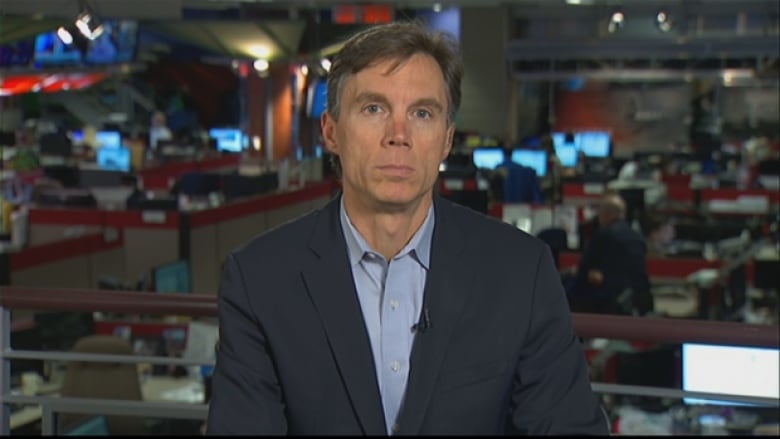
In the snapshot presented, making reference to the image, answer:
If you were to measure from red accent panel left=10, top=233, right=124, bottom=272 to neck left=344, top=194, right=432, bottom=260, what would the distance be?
4771 millimetres

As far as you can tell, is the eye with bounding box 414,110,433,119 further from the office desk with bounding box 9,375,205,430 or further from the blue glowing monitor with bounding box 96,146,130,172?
the blue glowing monitor with bounding box 96,146,130,172

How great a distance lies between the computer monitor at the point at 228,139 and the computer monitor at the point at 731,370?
40.5 feet

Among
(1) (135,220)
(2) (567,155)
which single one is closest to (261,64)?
(2) (567,155)

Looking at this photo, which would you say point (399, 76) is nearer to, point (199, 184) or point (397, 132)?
point (397, 132)

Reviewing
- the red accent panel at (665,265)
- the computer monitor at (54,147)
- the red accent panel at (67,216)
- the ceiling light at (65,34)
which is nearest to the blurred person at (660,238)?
the red accent panel at (665,265)

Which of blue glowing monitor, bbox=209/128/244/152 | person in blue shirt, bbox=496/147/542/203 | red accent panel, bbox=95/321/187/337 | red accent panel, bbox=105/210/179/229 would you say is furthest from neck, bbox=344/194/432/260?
blue glowing monitor, bbox=209/128/244/152

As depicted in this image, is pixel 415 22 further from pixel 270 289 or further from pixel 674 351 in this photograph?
pixel 674 351

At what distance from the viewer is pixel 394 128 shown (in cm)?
137

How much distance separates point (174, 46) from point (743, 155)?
10.3m

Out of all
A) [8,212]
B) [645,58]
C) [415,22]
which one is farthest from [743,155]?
[415,22]

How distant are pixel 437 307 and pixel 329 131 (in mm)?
270

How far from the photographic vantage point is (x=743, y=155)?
47.2 feet

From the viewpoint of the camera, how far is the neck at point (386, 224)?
150cm

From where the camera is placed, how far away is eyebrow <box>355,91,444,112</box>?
138 cm
